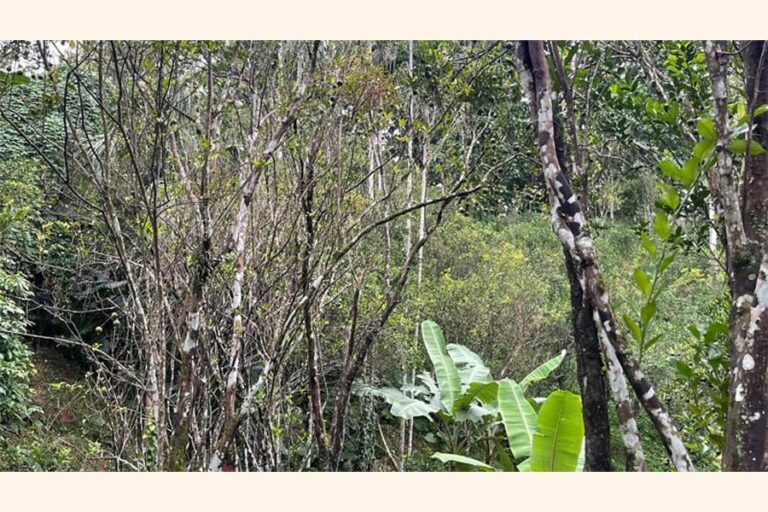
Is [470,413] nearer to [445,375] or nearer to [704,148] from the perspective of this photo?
[445,375]

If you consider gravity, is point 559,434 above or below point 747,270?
below

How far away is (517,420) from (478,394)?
18.8 inches

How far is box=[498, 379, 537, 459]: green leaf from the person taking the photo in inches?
68.8

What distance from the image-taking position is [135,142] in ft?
6.30

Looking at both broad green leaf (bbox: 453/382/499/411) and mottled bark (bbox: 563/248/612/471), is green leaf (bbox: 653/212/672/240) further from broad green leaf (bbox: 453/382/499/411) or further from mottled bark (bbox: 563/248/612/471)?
broad green leaf (bbox: 453/382/499/411)

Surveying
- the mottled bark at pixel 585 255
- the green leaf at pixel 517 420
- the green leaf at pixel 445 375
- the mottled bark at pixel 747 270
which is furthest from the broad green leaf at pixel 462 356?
the mottled bark at pixel 747 270

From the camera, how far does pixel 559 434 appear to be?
1.40 metres

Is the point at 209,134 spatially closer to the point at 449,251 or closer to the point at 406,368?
the point at 406,368

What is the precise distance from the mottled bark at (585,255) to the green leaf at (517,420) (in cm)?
67

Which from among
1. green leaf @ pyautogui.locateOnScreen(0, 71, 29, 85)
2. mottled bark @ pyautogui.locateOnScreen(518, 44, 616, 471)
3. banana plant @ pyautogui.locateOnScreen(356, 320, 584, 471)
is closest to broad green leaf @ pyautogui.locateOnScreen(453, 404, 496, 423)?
banana plant @ pyautogui.locateOnScreen(356, 320, 584, 471)

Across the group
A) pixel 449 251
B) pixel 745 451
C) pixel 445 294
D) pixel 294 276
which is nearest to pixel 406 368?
pixel 445 294

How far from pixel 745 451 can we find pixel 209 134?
1.39 meters

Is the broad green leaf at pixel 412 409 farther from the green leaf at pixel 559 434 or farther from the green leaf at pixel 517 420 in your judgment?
the green leaf at pixel 559 434

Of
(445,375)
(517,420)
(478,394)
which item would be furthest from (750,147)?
(445,375)
